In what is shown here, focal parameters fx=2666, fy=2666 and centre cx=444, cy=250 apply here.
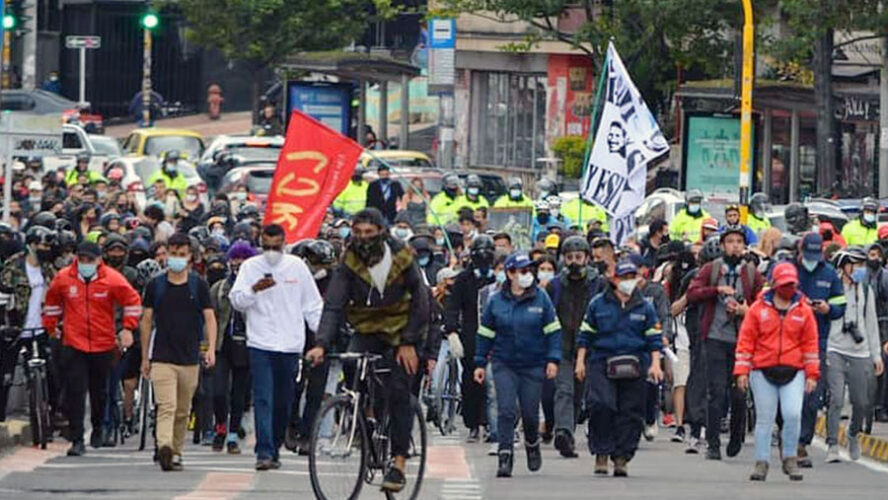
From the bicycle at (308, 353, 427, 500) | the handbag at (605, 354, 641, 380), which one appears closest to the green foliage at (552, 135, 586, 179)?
the handbag at (605, 354, 641, 380)

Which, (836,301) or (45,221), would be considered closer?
(836,301)

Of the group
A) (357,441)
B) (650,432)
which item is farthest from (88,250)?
(650,432)

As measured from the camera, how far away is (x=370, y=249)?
1525cm

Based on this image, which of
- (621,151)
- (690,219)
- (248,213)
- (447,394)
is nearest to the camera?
(447,394)

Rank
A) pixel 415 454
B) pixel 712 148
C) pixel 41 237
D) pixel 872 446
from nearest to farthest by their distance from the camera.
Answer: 1. pixel 415 454
2. pixel 41 237
3. pixel 872 446
4. pixel 712 148

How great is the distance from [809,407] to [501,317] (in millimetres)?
2817

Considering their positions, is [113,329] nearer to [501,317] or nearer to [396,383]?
[501,317]

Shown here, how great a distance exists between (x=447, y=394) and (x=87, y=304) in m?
4.44

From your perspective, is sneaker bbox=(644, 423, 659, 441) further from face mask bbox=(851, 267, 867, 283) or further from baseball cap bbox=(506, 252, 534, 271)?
baseball cap bbox=(506, 252, 534, 271)

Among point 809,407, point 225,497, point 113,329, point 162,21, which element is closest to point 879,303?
point 809,407

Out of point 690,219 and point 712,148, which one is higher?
point 712,148

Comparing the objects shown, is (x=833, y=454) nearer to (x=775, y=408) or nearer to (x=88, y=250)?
(x=775, y=408)

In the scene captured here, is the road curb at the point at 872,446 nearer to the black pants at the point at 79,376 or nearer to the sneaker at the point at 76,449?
the black pants at the point at 79,376

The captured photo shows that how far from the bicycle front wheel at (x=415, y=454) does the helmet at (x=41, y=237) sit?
579cm
